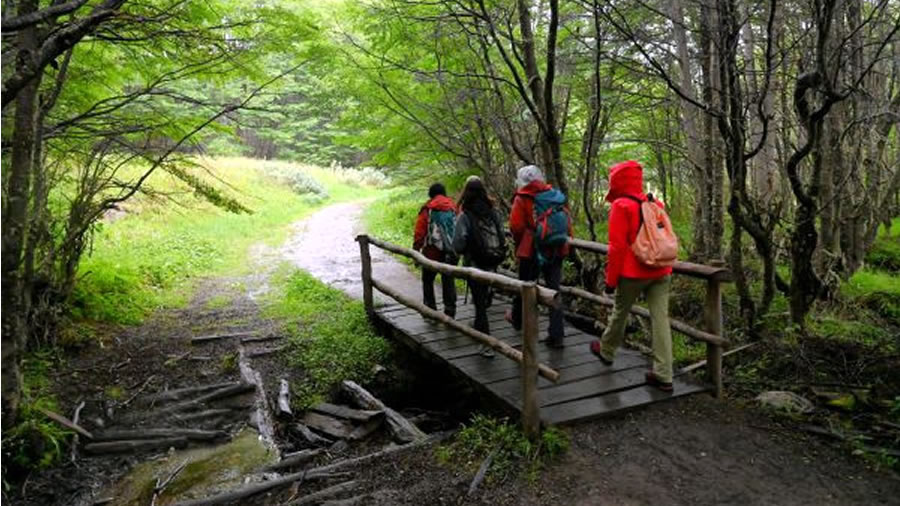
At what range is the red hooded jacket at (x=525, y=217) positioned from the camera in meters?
5.87

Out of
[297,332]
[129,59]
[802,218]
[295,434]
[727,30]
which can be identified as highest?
[129,59]

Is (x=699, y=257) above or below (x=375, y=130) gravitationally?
below

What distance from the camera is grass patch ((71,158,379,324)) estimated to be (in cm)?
979

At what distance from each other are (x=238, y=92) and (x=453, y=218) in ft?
90.4

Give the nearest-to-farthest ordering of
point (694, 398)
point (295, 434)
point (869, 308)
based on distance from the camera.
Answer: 1. point (694, 398)
2. point (295, 434)
3. point (869, 308)

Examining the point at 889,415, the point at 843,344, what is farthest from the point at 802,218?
the point at 889,415

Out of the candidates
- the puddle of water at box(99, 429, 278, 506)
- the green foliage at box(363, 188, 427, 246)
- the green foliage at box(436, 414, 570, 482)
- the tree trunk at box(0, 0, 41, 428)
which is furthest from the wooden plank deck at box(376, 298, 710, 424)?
the green foliage at box(363, 188, 427, 246)

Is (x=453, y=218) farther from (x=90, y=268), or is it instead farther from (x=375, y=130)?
(x=90, y=268)

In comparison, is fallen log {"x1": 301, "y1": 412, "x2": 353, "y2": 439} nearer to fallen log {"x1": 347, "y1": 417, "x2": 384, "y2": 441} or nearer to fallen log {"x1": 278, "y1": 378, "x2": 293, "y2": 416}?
fallen log {"x1": 347, "y1": 417, "x2": 384, "y2": 441}

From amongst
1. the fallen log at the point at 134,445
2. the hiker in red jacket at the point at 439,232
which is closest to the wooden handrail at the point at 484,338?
the hiker in red jacket at the point at 439,232

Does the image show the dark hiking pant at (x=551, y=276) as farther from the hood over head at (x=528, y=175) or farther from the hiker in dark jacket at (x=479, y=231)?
the hood over head at (x=528, y=175)

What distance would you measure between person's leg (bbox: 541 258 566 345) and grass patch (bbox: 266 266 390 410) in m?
2.67

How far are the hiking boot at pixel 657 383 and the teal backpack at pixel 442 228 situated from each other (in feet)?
9.83

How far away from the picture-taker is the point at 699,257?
31.3 ft
